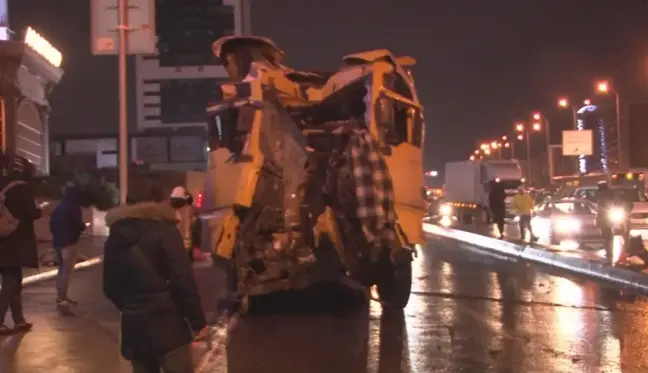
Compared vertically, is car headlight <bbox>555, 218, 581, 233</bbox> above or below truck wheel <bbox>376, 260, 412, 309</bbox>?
above

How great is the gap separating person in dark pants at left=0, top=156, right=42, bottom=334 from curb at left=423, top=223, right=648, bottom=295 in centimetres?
848

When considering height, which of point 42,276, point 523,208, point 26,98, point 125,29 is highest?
point 26,98

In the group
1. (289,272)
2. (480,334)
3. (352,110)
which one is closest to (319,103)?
(352,110)

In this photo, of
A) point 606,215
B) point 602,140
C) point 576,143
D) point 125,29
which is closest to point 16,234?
point 125,29

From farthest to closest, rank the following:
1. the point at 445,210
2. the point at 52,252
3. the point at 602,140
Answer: the point at 602,140 < the point at 445,210 < the point at 52,252

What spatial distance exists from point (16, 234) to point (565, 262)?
12.7 m

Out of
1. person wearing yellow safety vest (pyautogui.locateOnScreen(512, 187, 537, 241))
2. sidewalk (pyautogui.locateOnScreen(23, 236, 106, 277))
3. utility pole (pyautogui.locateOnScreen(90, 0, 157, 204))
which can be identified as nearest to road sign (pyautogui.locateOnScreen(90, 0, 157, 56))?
utility pole (pyautogui.locateOnScreen(90, 0, 157, 204))

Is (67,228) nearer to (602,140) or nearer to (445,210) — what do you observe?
(445,210)

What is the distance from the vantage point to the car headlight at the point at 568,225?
2286cm

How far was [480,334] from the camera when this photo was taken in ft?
31.6

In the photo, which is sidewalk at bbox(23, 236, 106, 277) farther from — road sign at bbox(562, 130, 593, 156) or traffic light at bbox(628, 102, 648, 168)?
road sign at bbox(562, 130, 593, 156)

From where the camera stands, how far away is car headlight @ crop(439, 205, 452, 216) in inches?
Result: 1877

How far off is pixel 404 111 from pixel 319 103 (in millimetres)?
1221

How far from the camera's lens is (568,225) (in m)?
22.9
